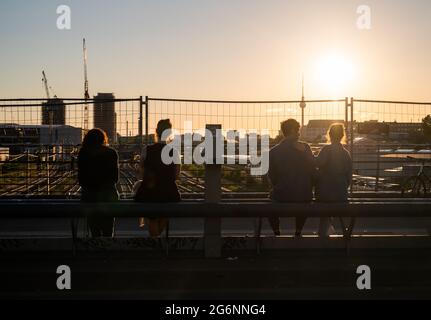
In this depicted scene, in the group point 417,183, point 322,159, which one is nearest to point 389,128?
point 417,183

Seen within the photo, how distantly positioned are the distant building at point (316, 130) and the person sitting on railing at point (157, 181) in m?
6.74

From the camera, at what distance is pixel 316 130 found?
49.1 ft

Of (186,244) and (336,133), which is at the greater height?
(336,133)

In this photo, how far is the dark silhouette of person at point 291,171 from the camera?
26.9 ft

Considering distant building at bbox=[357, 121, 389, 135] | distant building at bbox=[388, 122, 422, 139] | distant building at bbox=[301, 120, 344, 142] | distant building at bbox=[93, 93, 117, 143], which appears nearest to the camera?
distant building at bbox=[93, 93, 117, 143]

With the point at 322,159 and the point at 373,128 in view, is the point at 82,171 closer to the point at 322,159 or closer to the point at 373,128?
the point at 322,159

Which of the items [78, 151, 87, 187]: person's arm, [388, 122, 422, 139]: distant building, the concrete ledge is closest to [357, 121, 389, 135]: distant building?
[388, 122, 422, 139]: distant building

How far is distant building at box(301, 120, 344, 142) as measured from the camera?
14.4 m

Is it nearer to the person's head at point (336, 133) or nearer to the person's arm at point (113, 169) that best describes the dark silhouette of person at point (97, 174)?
the person's arm at point (113, 169)

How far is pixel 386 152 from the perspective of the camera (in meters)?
16.3

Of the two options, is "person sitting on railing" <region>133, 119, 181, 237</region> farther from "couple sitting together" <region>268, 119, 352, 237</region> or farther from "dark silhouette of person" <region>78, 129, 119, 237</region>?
"couple sitting together" <region>268, 119, 352, 237</region>

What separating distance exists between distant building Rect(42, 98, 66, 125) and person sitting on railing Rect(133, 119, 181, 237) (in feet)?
21.0

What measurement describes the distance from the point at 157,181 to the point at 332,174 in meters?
2.30

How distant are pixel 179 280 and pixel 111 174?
2.00 meters
